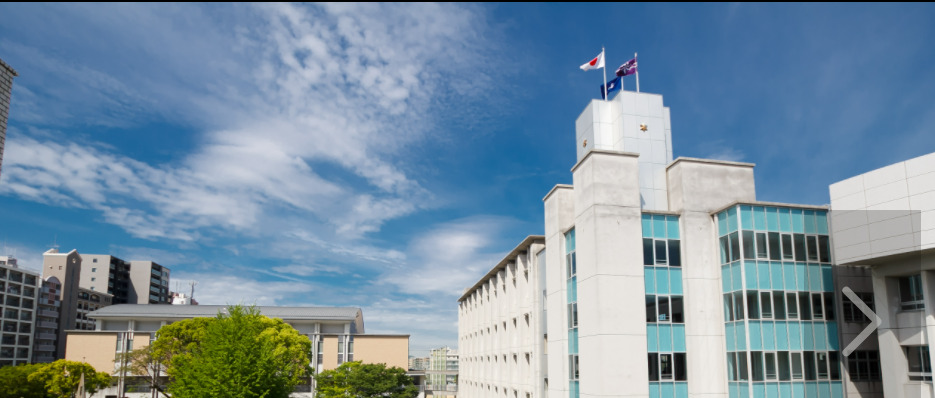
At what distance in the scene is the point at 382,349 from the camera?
11675 cm

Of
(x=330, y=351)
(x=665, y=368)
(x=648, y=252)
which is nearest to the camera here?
(x=665, y=368)

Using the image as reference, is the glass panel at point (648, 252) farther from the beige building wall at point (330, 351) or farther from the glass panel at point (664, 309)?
the beige building wall at point (330, 351)

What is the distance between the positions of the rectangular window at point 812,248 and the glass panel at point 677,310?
7770 mm

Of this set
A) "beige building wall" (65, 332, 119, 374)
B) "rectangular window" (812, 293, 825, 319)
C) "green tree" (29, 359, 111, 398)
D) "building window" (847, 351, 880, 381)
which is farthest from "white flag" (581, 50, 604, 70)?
"beige building wall" (65, 332, 119, 374)

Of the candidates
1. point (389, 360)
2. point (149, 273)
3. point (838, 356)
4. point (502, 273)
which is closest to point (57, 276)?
point (149, 273)

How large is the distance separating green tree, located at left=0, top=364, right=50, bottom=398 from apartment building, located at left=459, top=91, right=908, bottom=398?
224 ft

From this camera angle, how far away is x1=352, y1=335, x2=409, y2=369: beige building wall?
380ft

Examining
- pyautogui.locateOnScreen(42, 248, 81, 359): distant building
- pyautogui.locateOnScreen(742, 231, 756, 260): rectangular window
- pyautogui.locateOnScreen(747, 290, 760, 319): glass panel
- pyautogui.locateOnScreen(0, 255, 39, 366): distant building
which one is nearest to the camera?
pyautogui.locateOnScreen(747, 290, 760, 319): glass panel

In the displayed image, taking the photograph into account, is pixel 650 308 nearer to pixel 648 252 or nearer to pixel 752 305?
pixel 648 252

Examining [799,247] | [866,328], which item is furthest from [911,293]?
[799,247]

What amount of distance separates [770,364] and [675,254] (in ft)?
26.0

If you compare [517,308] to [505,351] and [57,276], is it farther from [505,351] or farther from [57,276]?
[57,276]

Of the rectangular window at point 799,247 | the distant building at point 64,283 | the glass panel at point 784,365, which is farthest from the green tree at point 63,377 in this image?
the rectangular window at point 799,247

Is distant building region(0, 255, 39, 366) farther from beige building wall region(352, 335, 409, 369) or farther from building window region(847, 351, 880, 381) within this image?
building window region(847, 351, 880, 381)
